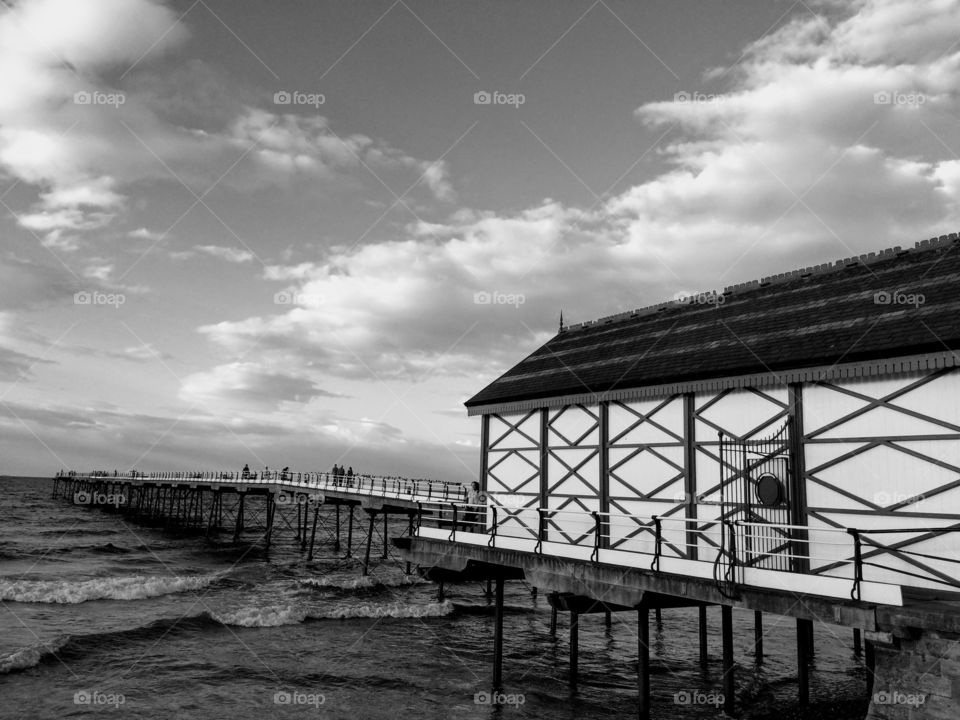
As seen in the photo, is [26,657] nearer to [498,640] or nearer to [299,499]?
[498,640]

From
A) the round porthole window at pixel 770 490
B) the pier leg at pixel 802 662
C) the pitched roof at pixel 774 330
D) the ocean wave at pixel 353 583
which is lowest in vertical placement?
the ocean wave at pixel 353 583

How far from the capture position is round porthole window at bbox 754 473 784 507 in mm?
12562

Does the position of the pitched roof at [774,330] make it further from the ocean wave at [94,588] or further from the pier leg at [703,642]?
the ocean wave at [94,588]

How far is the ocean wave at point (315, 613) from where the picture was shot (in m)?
23.9

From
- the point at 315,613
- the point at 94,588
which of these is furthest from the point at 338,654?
the point at 94,588

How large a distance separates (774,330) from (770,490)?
151 inches

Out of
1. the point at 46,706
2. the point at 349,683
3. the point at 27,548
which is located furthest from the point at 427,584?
the point at 27,548

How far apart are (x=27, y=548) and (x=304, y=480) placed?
67.8ft

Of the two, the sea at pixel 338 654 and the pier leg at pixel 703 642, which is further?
the pier leg at pixel 703 642

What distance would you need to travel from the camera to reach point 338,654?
2012 centimetres

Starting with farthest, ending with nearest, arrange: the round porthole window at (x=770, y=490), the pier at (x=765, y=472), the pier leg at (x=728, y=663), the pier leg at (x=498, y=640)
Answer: the pier leg at (x=498, y=640)
the pier leg at (x=728, y=663)
the round porthole window at (x=770, y=490)
the pier at (x=765, y=472)

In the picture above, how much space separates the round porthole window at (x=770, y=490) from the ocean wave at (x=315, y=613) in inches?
707

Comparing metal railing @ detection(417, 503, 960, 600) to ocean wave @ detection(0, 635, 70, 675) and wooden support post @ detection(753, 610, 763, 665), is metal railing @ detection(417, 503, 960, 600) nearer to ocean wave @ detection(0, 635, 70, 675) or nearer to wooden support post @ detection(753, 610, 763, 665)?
wooden support post @ detection(753, 610, 763, 665)

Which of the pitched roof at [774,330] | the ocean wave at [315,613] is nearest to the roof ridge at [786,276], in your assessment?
the pitched roof at [774,330]
